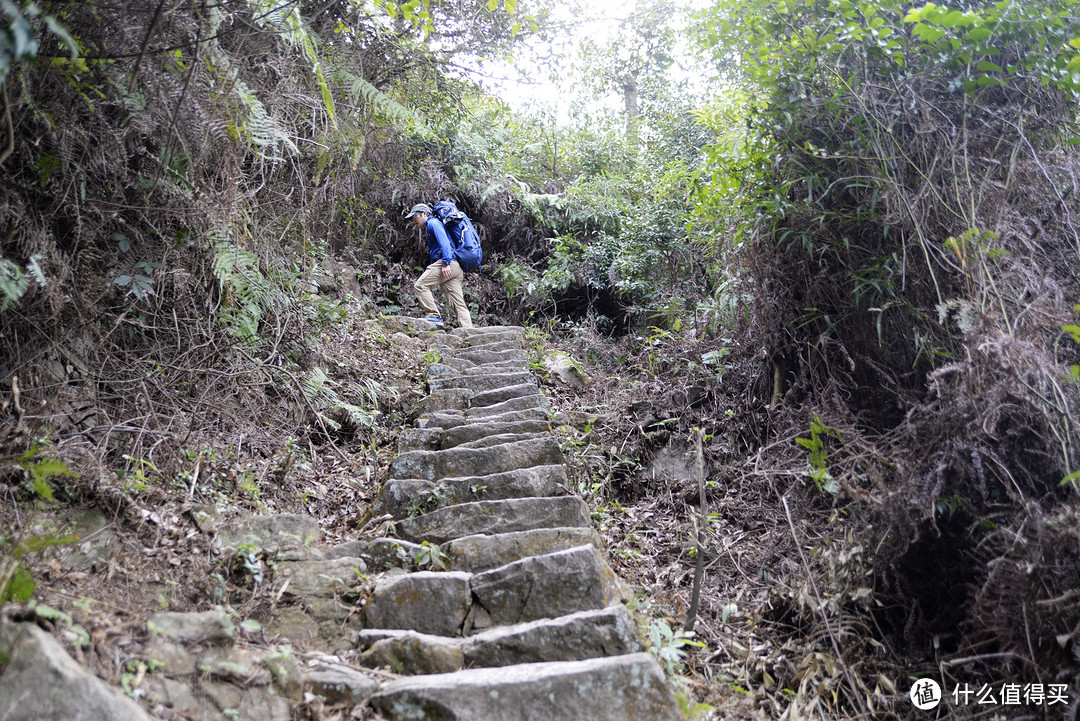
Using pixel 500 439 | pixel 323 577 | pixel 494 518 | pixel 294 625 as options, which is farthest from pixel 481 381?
pixel 294 625

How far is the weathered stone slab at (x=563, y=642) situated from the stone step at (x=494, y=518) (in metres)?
0.94

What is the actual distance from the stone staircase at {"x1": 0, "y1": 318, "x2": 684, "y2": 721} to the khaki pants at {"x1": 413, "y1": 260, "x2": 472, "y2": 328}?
11.5 feet

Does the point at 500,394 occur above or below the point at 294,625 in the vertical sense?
below

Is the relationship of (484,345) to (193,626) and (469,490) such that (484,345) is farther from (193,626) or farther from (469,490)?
(193,626)

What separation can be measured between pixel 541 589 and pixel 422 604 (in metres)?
0.60

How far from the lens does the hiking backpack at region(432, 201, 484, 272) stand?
25.8ft

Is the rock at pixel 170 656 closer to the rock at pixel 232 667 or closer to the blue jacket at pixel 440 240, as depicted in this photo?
the rock at pixel 232 667

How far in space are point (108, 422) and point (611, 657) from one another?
2882 millimetres

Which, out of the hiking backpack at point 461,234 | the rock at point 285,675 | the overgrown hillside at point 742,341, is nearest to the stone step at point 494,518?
the overgrown hillside at point 742,341

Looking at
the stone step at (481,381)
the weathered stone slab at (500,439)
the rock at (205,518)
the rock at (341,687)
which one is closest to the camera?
the rock at (341,687)

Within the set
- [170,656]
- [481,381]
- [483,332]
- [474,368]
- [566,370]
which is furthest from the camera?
[483,332]

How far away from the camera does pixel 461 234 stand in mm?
8016

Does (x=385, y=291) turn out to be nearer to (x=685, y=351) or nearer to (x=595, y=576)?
(x=685, y=351)

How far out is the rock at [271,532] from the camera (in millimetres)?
3191
